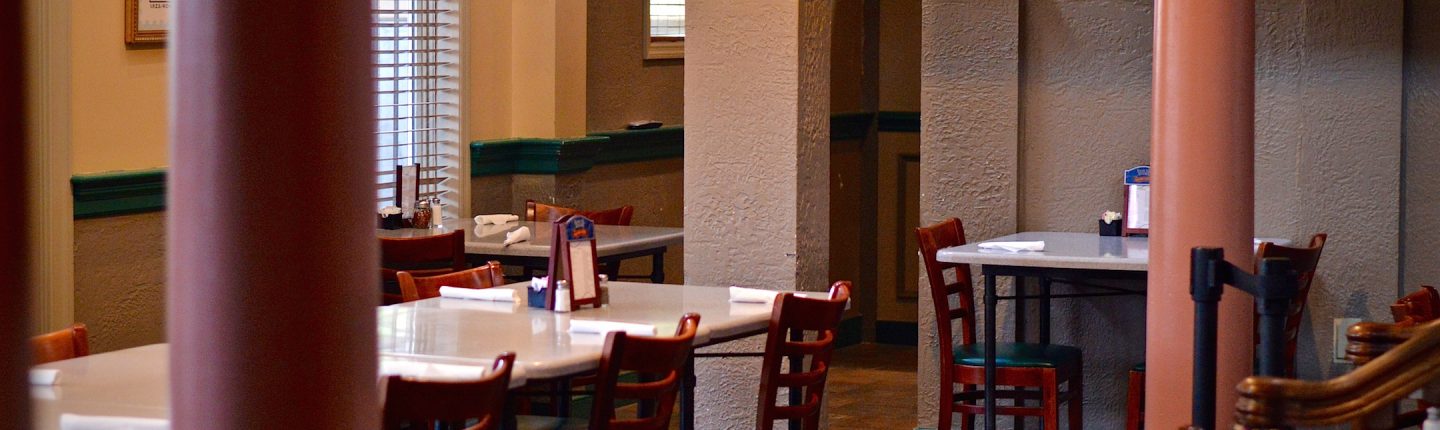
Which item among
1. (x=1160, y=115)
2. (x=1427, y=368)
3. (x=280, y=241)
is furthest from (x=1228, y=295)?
(x=280, y=241)

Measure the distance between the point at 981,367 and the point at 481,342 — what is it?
2.21m

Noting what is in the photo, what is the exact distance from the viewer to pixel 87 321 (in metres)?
5.63

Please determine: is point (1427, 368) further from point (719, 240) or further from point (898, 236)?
point (898, 236)

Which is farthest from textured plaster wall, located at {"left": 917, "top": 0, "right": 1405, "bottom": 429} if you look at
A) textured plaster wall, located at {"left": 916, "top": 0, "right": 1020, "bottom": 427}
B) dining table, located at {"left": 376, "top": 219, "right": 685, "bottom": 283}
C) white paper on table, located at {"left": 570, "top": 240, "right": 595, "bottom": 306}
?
white paper on table, located at {"left": 570, "top": 240, "right": 595, "bottom": 306}

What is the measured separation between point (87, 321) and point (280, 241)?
14.1 ft

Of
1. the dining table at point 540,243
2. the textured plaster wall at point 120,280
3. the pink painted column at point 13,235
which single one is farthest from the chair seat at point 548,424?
the pink painted column at point 13,235

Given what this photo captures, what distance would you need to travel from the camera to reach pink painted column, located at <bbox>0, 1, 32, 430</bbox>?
107 centimetres

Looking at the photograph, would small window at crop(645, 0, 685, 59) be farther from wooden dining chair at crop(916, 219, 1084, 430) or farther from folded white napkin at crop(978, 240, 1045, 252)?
folded white napkin at crop(978, 240, 1045, 252)

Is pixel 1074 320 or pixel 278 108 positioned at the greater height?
pixel 278 108

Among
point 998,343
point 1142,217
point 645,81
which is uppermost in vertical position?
point 645,81

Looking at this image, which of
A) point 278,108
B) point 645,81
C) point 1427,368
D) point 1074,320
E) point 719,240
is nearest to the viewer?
point 278,108

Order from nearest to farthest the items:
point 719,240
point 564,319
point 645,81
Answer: point 564,319 → point 719,240 → point 645,81

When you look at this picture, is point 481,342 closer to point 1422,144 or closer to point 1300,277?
point 1300,277

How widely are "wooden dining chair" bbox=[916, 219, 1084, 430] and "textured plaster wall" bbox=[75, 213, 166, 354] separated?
2.58m
